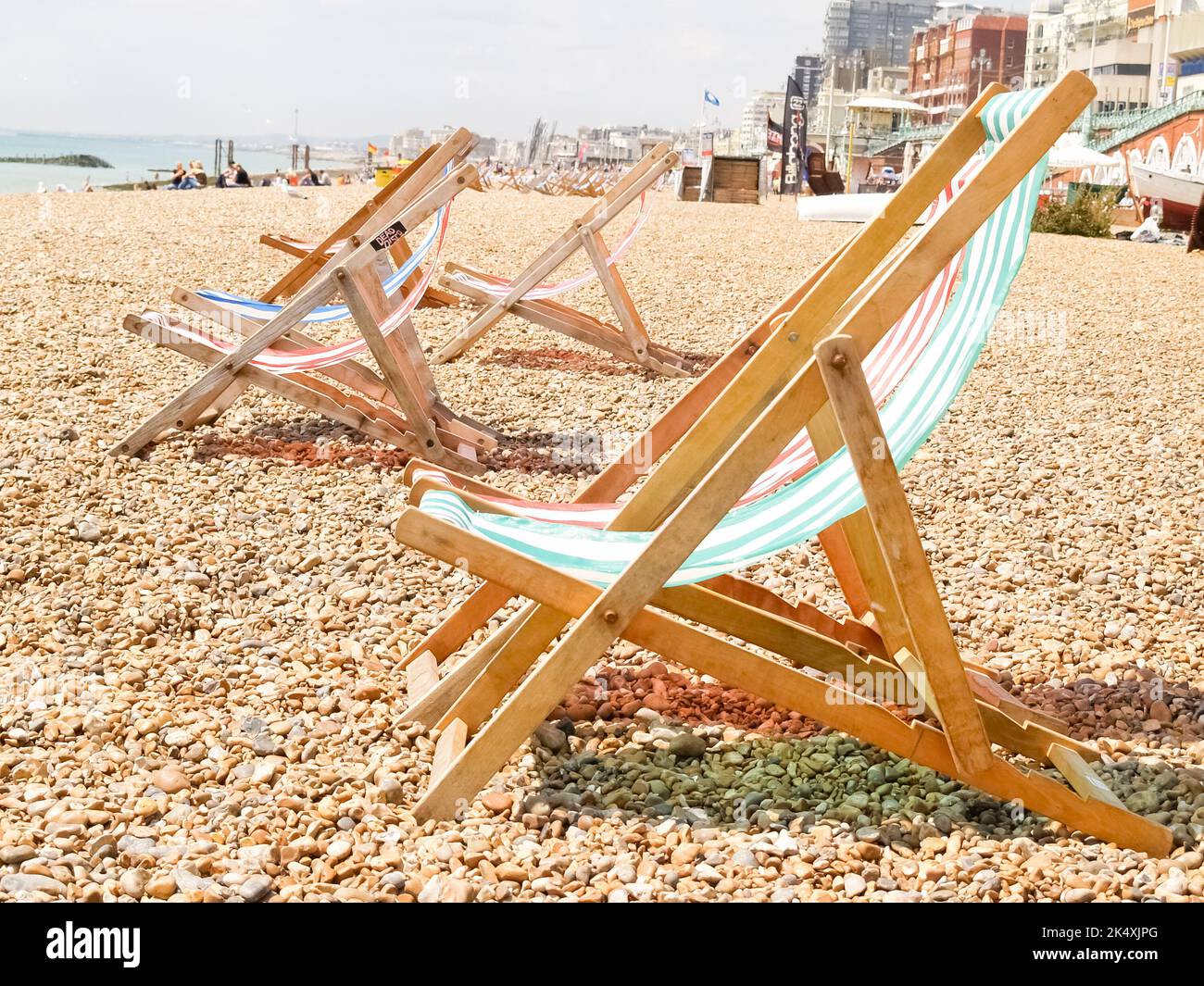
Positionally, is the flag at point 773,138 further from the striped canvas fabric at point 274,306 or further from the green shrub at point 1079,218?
the striped canvas fabric at point 274,306

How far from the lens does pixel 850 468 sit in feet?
7.04

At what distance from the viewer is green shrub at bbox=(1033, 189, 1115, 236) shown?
16297 millimetres

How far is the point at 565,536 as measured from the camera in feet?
7.55

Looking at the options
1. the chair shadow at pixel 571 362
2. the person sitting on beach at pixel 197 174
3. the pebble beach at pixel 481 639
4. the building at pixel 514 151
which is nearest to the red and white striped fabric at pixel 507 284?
the chair shadow at pixel 571 362

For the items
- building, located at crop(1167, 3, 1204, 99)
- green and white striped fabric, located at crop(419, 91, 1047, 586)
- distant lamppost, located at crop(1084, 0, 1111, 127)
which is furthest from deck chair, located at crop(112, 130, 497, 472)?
distant lamppost, located at crop(1084, 0, 1111, 127)

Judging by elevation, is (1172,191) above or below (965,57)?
below

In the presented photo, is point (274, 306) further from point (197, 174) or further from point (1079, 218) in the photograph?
point (197, 174)

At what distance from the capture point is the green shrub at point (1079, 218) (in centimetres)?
1630

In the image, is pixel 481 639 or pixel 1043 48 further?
pixel 1043 48

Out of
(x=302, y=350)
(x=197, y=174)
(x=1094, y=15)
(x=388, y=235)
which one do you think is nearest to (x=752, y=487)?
(x=388, y=235)

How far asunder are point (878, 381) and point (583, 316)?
4.04 m

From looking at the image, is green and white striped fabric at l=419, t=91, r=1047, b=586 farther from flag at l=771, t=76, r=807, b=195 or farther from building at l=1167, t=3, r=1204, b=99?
building at l=1167, t=3, r=1204, b=99

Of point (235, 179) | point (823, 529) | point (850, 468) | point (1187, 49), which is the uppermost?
point (1187, 49)
